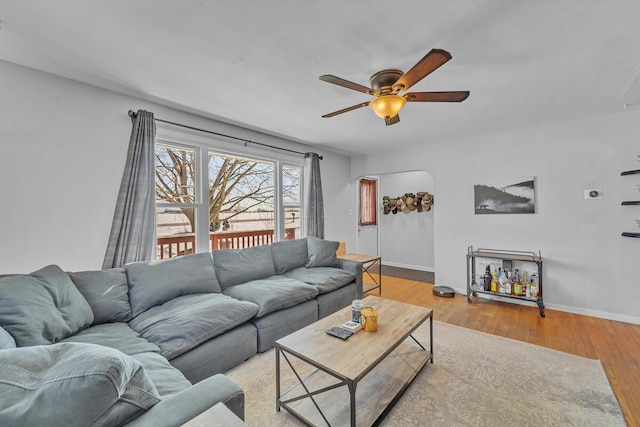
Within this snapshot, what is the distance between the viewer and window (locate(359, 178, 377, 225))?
624cm

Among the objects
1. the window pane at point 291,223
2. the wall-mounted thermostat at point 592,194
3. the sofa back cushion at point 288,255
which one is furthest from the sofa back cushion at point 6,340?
the wall-mounted thermostat at point 592,194

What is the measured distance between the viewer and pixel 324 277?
313 cm

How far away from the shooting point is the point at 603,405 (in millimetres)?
1703

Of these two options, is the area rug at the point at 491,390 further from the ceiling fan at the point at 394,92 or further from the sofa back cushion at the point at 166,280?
the ceiling fan at the point at 394,92

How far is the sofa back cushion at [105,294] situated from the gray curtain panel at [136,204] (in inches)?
13.8

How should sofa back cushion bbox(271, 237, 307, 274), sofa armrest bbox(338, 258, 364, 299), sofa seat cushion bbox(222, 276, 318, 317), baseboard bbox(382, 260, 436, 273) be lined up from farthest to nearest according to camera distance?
baseboard bbox(382, 260, 436, 273), sofa armrest bbox(338, 258, 364, 299), sofa back cushion bbox(271, 237, 307, 274), sofa seat cushion bbox(222, 276, 318, 317)

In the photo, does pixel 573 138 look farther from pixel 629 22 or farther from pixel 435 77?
pixel 435 77

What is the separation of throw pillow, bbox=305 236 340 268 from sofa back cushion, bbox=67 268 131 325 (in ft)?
6.76

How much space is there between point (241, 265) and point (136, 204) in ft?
3.84

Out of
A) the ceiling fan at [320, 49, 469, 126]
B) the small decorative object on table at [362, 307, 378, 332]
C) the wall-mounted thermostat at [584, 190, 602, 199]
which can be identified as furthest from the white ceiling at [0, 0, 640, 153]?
the small decorative object on table at [362, 307, 378, 332]

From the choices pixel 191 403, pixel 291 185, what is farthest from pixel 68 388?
pixel 291 185

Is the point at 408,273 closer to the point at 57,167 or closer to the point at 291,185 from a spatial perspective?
the point at 291,185

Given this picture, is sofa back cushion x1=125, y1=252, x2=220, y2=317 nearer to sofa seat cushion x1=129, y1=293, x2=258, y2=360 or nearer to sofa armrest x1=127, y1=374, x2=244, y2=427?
sofa seat cushion x1=129, y1=293, x2=258, y2=360

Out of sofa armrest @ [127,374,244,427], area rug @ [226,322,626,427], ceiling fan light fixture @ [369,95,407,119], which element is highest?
ceiling fan light fixture @ [369,95,407,119]
